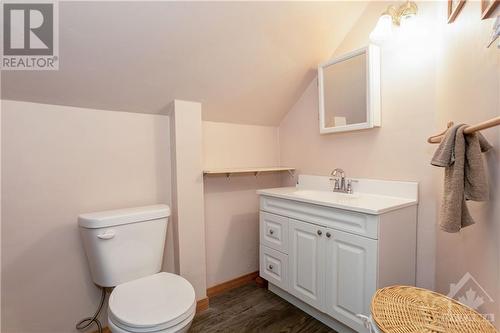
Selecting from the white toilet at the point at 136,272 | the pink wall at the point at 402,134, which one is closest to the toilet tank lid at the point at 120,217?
the white toilet at the point at 136,272

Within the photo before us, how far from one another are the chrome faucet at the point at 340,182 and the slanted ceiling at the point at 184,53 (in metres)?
0.80

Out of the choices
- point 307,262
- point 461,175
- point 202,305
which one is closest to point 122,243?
point 202,305

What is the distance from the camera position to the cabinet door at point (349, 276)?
1280 millimetres

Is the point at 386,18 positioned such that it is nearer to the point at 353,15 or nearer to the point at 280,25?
the point at 353,15

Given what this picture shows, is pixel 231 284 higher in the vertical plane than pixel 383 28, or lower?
lower

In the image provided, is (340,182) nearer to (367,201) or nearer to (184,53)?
(367,201)

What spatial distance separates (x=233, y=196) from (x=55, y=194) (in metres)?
1.21

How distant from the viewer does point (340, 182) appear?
186 centimetres

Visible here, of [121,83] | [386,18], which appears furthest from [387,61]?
[121,83]

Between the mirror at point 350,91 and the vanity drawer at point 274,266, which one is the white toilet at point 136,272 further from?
the mirror at point 350,91

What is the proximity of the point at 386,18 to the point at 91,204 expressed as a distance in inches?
82.7

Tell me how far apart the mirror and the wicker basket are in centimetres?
101

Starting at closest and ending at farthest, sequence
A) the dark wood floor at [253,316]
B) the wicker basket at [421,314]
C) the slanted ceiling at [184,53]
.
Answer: the wicker basket at [421,314], the slanted ceiling at [184,53], the dark wood floor at [253,316]

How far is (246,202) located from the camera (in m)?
2.23
